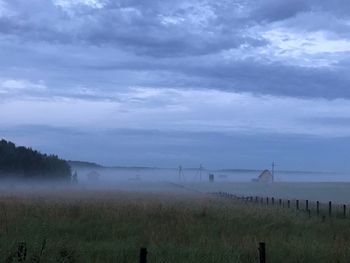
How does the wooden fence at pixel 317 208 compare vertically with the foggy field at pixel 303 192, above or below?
below

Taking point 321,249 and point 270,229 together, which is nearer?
point 321,249

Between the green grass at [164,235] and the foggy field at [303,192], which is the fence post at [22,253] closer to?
the green grass at [164,235]

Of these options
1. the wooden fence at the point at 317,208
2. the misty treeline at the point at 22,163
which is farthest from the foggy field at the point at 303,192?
the misty treeline at the point at 22,163

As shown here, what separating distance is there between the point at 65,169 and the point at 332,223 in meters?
128

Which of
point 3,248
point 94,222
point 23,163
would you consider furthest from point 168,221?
point 23,163

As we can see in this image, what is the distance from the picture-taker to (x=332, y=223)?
25562 millimetres

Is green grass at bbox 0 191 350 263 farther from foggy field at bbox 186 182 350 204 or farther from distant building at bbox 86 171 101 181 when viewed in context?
distant building at bbox 86 171 101 181

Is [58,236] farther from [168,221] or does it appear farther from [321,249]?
[321,249]

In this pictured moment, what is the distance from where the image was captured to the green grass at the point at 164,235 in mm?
14375

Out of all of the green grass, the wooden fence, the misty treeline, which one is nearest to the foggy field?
the wooden fence

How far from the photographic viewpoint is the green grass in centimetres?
1438

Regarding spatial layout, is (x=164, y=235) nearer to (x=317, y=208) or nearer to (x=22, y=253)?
(x=22, y=253)

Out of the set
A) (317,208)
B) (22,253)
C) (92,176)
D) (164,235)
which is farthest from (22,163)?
(22,253)

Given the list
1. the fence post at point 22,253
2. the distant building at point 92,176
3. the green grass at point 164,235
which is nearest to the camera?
the fence post at point 22,253
